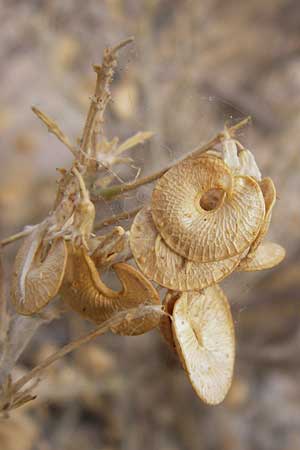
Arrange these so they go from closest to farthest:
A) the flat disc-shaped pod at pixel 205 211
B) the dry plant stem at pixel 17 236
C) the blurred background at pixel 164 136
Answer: the flat disc-shaped pod at pixel 205 211
the dry plant stem at pixel 17 236
the blurred background at pixel 164 136

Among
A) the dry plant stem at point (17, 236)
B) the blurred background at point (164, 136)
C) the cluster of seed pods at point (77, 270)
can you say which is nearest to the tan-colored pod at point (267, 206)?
the cluster of seed pods at point (77, 270)

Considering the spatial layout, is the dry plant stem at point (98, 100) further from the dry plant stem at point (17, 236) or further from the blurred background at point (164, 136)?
the blurred background at point (164, 136)

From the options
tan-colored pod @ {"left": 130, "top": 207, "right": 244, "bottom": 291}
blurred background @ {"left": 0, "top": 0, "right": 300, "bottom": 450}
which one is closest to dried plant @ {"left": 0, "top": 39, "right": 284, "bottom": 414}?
tan-colored pod @ {"left": 130, "top": 207, "right": 244, "bottom": 291}

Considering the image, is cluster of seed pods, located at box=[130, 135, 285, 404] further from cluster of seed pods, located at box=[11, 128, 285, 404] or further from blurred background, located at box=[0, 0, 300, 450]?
blurred background, located at box=[0, 0, 300, 450]

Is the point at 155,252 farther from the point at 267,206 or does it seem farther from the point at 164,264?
the point at 267,206

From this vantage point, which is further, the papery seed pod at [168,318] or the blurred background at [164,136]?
the blurred background at [164,136]

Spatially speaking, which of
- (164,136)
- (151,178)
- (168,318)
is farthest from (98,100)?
(164,136)
